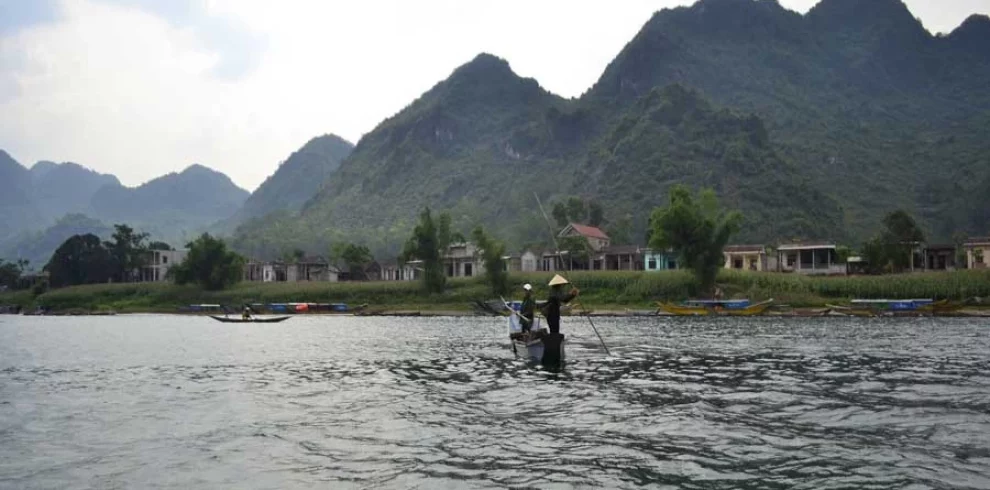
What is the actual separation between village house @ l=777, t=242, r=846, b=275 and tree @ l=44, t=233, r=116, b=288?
342 ft

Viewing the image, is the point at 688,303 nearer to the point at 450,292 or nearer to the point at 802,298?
the point at 802,298

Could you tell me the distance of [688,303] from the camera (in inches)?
2766

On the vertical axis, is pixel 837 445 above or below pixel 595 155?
below

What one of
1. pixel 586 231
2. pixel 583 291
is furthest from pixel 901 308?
pixel 586 231

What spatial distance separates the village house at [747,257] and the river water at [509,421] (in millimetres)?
65797

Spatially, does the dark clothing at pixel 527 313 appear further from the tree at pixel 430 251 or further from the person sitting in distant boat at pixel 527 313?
the tree at pixel 430 251

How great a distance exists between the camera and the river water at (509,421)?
1090 cm

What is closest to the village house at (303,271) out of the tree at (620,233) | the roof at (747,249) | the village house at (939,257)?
the tree at (620,233)

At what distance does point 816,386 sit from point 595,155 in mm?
182291

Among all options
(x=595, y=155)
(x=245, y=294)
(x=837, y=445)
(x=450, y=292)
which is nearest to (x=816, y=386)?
(x=837, y=445)

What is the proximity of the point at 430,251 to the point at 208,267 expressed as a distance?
35665 millimetres

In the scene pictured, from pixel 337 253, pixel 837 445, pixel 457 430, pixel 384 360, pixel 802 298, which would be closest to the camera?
pixel 837 445

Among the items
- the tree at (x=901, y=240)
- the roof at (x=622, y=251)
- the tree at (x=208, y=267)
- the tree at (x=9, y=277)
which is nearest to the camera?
the tree at (x=901, y=240)

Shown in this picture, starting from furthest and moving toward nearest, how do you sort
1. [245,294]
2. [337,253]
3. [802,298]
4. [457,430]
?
[337,253]
[245,294]
[802,298]
[457,430]
